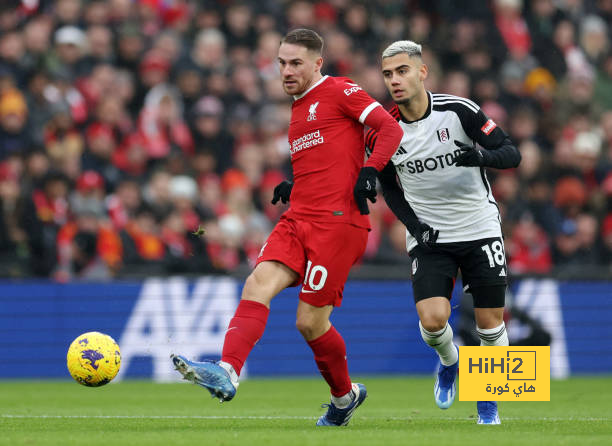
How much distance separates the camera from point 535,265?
52.4ft

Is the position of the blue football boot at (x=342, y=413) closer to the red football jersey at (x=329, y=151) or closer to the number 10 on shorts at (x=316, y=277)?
the number 10 on shorts at (x=316, y=277)

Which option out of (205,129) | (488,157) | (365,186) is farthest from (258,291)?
(205,129)

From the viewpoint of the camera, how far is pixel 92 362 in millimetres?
8016

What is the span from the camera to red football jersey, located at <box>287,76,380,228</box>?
791 centimetres

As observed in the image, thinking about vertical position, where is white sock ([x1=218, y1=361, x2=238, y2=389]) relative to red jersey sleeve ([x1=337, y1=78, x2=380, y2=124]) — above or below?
below

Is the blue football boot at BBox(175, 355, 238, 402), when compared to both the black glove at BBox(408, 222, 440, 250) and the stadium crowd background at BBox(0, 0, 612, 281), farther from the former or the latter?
the stadium crowd background at BBox(0, 0, 612, 281)

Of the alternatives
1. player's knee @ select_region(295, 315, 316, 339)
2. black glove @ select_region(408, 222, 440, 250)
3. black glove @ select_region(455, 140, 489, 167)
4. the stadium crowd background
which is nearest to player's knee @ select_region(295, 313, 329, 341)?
player's knee @ select_region(295, 315, 316, 339)

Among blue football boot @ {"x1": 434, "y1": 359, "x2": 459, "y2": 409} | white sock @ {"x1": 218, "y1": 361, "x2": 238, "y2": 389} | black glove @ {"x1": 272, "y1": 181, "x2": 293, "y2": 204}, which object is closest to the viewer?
white sock @ {"x1": 218, "y1": 361, "x2": 238, "y2": 389}

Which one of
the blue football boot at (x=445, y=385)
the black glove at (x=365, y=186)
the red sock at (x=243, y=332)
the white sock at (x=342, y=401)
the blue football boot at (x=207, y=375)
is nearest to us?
the blue football boot at (x=207, y=375)

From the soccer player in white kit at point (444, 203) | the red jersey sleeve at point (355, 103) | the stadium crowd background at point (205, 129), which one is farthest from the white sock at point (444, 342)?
the stadium crowd background at point (205, 129)

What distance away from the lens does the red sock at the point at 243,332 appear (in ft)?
24.3

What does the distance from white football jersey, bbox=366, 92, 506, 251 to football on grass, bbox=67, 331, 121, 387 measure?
2284 mm

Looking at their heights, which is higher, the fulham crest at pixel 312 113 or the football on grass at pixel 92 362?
the fulham crest at pixel 312 113

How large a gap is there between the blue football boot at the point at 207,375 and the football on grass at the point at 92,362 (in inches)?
44.2
